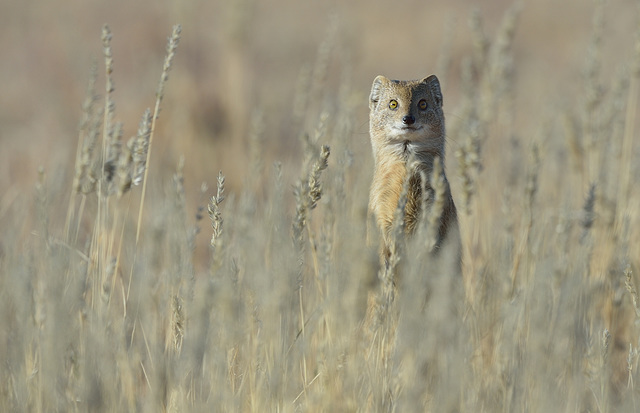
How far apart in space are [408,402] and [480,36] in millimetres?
2940

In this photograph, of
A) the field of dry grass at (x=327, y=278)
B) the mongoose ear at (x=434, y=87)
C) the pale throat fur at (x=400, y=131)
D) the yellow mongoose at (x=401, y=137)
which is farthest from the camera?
the mongoose ear at (x=434, y=87)

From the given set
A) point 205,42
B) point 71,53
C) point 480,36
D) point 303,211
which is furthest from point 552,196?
point 205,42

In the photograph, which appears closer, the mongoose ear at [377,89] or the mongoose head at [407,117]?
the mongoose head at [407,117]

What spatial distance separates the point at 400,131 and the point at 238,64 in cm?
455

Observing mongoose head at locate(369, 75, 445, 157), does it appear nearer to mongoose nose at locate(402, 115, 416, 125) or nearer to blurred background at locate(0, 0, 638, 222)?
mongoose nose at locate(402, 115, 416, 125)

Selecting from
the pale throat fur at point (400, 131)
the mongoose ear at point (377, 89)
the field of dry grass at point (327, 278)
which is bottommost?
the field of dry grass at point (327, 278)

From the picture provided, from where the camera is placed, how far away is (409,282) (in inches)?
75.1

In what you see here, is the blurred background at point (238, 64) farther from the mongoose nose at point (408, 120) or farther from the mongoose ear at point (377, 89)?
the mongoose nose at point (408, 120)

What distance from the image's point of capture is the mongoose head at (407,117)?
3.93 meters

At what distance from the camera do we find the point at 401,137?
394cm

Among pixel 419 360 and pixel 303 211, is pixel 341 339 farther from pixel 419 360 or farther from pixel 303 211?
pixel 303 211

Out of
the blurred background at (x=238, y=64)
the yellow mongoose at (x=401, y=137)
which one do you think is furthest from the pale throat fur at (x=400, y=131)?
the blurred background at (x=238, y=64)

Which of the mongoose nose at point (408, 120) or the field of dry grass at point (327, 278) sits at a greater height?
the mongoose nose at point (408, 120)

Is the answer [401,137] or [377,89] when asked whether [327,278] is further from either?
[377,89]
